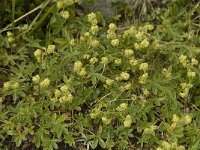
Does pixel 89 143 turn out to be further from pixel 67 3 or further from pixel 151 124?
pixel 67 3

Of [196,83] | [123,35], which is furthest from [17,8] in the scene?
[196,83]

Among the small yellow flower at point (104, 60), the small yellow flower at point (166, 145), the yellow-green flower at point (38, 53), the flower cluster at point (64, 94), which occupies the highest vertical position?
the yellow-green flower at point (38, 53)

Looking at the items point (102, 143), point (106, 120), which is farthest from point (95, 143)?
point (106, 120)

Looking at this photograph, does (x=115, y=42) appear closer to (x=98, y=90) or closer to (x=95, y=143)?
(x=98, y=90)

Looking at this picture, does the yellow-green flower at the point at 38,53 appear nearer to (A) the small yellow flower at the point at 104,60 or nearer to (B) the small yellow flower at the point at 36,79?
(B) the small yellow flower at the point at 36,79

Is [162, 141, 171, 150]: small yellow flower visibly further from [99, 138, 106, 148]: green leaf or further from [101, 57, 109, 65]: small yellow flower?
[101, 57, 109, 65]: small yellow flower

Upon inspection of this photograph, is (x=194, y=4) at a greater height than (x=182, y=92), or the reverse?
(x=194, y=4)

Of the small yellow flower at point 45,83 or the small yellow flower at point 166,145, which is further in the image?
the small yellow flower at point 45,83

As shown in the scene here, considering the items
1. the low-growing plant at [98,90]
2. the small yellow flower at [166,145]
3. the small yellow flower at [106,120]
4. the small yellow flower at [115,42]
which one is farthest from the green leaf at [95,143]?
the small yellow flower at [115,42]
